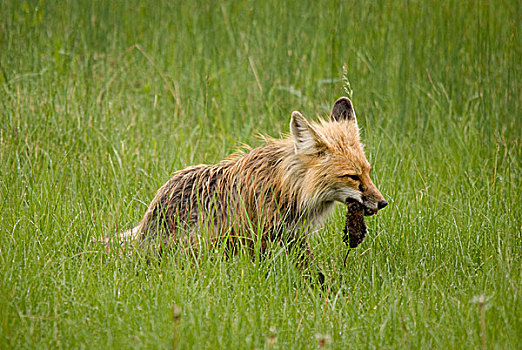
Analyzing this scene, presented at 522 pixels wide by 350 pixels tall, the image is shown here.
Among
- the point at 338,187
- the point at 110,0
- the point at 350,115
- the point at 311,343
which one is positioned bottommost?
the point at 311,343

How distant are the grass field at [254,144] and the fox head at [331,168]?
1.87 ft

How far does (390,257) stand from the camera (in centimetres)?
517

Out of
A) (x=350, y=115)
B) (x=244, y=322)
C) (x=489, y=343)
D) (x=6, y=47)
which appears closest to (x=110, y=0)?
(x=6, y=47)

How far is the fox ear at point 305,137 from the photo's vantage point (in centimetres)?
484

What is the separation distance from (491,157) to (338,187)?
2652mm

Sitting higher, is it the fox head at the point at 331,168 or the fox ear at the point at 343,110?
the fox ear at the point at 343,110

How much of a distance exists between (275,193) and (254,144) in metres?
2.30

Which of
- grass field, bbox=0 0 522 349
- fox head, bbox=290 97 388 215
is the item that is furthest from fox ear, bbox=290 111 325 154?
grass field, bbox=0 0 522 349

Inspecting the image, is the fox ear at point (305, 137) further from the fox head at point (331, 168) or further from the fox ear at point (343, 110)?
the fox ear at point (343, 110)

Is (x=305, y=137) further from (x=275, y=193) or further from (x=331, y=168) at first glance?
(x=275, y=193)

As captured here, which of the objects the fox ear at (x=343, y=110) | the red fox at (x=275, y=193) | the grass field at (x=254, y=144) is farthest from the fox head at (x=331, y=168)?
the grass field at (x=254, y=144)

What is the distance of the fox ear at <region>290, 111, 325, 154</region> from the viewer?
484cm

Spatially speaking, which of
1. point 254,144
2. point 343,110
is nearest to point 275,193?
point 343,110

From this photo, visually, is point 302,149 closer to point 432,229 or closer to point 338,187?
point 338,187
